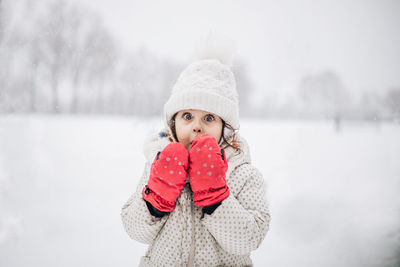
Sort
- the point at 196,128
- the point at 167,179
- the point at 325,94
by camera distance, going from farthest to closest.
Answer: the point at 325,94
the point at 196,128
the point at 167,179

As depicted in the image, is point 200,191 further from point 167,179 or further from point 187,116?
point 187,116

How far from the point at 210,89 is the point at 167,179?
1.84 feet

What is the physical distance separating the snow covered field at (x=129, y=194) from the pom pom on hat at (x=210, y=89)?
3.01 feet

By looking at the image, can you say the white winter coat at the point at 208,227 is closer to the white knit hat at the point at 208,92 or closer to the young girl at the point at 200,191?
the young girl at the point at 200,191

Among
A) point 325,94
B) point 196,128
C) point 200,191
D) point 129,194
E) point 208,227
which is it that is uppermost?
point 325,94

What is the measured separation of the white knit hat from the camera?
1103 mm

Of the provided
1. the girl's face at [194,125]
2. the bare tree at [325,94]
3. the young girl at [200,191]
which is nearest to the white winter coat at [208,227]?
the young girl at [200,191]

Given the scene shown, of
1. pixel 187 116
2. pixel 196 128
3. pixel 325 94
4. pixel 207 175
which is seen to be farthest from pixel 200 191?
pixel 325 94

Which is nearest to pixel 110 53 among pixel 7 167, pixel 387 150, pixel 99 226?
pixel 7 167

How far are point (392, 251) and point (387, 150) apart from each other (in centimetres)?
203

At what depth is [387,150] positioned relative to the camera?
3184 millimetres

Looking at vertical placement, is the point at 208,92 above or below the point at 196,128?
above

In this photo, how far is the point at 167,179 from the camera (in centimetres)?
87

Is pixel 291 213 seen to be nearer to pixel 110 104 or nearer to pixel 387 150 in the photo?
pixel 387 150
